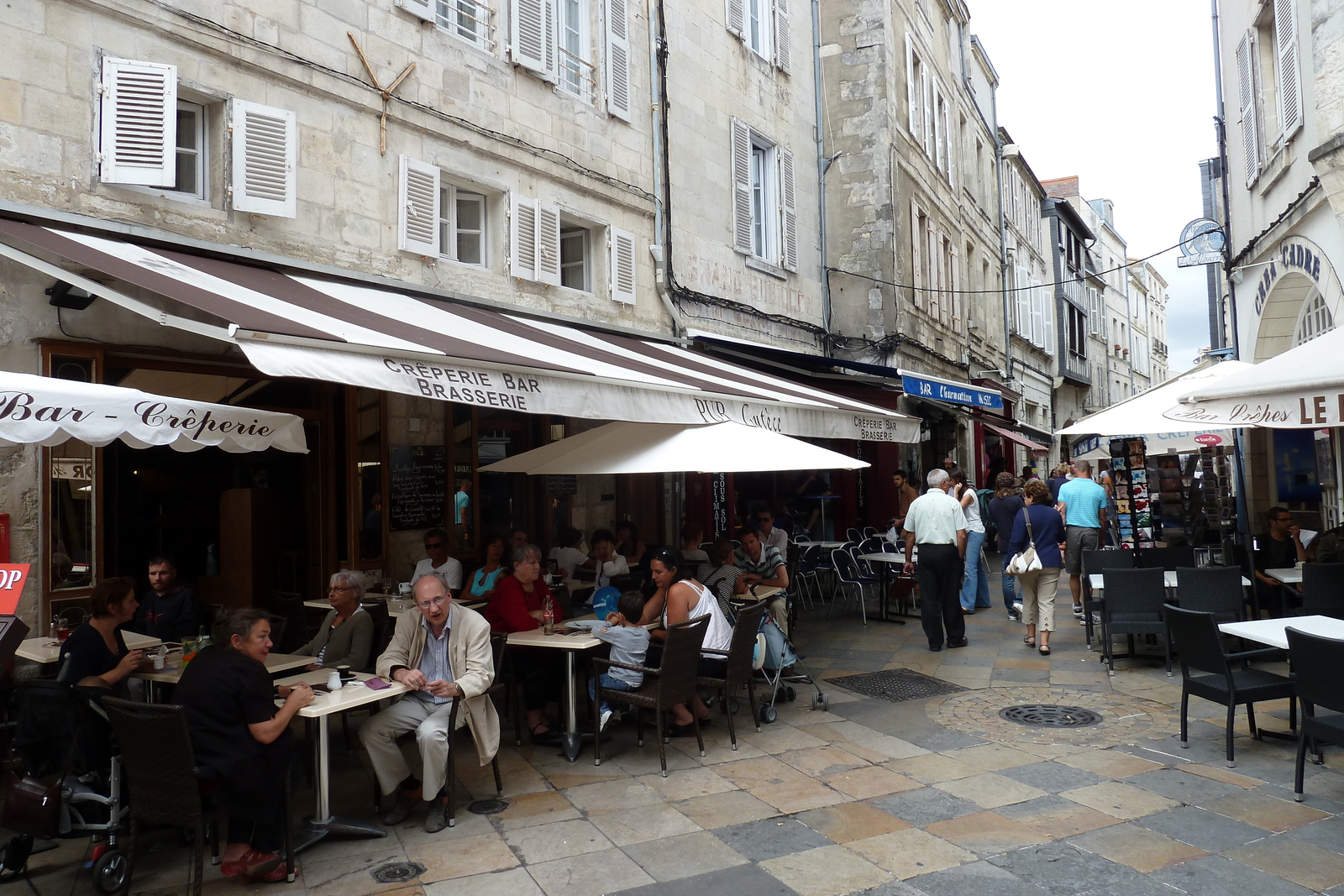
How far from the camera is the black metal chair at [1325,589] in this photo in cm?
655

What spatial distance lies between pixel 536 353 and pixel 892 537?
23.4 feet

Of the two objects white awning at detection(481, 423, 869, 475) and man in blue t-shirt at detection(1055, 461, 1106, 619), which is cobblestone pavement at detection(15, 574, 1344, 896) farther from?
man in blue t-shirt at detection(1055, 461, 1106, 619)

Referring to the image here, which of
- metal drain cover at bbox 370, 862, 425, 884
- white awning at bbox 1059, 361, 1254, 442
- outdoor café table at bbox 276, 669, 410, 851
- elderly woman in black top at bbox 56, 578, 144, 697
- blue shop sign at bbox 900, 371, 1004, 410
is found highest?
blue shop sign at bbox 900, 371, 1004, 410

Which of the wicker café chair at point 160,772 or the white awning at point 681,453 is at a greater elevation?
the white awning at point 681,453

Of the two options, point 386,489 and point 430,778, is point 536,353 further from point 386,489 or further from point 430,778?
point 430,778

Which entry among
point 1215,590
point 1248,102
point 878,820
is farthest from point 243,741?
point 1248,102

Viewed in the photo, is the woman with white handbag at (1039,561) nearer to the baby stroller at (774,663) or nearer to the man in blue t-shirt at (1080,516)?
the man in blue t-shirt at (1080,516)

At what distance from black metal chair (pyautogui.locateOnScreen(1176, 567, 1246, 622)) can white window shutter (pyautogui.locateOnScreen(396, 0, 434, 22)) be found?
25.5 feet

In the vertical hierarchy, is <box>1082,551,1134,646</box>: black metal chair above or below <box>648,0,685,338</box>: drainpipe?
below

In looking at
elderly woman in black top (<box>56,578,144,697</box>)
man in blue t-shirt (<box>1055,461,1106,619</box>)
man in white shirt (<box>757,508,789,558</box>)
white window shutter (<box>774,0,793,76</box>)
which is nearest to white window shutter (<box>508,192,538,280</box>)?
man in white shirt (<box>757,508,789,558</box>)

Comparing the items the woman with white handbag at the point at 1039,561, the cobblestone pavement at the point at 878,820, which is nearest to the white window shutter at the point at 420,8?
the cobblestone pavement at the point at 878,820

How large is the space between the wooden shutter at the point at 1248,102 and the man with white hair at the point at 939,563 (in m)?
6.51

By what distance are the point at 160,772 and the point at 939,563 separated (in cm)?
678

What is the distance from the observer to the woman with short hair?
5.55m
